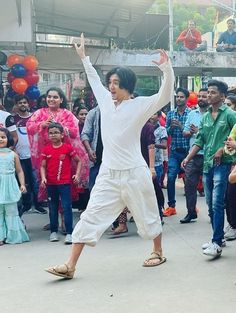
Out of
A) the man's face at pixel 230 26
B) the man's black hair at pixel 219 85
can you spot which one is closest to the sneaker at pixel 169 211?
the man's black hair at pixel 219 85

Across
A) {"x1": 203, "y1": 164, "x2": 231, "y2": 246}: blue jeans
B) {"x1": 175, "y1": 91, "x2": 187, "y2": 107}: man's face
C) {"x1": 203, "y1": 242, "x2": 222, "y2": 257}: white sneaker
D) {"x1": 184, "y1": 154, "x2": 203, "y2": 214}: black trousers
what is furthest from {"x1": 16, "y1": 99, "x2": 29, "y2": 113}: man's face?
{"x1": 203, "y1": 242, "x2": 222, "y2": 257}: white sneaker

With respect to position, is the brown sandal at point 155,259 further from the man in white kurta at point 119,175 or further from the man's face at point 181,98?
the man's face at point 181,98

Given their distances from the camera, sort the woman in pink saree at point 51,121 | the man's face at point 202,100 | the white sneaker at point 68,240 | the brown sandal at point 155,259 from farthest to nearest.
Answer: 1. the man's face at point 202,100
2. the woman in pink saree at point 51,121
3. the white sneaker at point 68,240
4. the brown sandal at point 155,259

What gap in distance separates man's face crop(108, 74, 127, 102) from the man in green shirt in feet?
3.41

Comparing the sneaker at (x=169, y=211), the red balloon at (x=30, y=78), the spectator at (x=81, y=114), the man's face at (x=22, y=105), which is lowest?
the sneaker at (x=169, y=211)

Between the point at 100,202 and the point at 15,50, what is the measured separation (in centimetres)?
673

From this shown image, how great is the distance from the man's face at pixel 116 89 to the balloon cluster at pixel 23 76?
3.96 meters

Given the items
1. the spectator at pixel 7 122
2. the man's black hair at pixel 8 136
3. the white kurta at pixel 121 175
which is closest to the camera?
the white kurta at pixel 121 175

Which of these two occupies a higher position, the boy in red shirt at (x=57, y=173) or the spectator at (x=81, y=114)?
the spectator at (x=81, y=114)

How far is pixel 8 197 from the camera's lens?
5.38 m

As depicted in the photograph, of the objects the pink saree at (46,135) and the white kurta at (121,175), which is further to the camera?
the pink saree at (46,135)

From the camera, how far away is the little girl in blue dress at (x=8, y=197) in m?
5.38

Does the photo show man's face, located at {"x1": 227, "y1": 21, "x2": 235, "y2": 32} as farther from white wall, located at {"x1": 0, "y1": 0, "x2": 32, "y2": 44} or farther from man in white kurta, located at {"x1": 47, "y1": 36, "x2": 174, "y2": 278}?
man in white kurta, located at {"x1": 47, "y1": 36, "x2": 174, "y2": 278}

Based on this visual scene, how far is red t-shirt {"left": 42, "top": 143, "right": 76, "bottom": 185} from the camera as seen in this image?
17.6 ft
